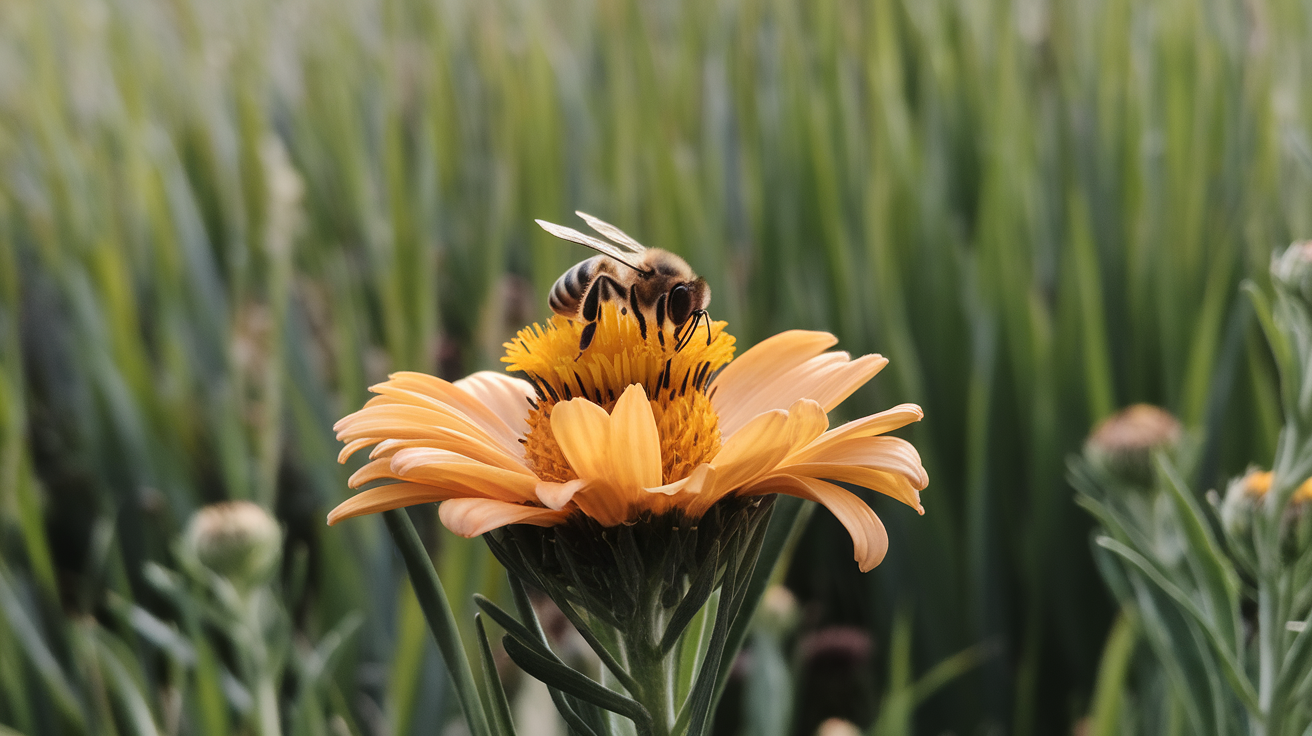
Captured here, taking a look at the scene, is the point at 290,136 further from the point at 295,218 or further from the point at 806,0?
the point at 806,0

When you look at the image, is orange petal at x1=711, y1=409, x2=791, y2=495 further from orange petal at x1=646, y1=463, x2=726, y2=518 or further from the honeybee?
the honeybee

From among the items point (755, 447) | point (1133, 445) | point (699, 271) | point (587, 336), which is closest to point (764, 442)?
point (755, 447)

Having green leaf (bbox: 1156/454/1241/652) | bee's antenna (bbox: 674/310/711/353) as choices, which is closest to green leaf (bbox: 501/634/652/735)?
bee's antenna (bbox: 674/310/711/353)

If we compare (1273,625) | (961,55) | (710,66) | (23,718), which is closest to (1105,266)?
(961,55)

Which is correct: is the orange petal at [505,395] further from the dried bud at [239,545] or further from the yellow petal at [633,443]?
the dried bud at [239,545]

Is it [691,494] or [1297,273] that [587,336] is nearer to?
[691,494]
